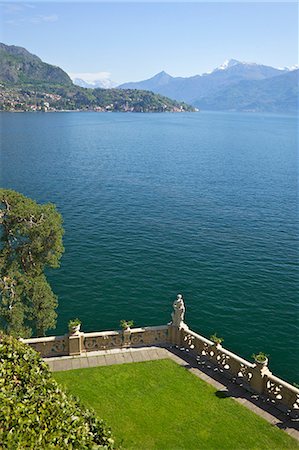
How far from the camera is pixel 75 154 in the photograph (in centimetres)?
11044

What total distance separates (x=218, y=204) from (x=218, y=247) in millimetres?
20546

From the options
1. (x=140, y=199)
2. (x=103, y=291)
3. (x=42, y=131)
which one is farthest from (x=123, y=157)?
(x=103, y=291)

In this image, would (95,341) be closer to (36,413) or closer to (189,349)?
(189,349)

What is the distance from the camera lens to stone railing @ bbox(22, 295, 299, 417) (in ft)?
60.8

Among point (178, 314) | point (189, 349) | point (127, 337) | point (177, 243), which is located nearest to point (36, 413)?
point (127, 337)

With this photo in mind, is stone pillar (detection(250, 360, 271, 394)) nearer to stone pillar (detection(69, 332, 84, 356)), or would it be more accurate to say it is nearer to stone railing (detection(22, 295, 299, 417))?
stone railing (detection(22, 295, 299, 417))

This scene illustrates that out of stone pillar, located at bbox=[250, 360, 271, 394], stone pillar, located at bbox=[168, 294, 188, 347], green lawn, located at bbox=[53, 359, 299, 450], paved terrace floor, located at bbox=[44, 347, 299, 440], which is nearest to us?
green lawn, located at bbox=[53, 359, 299, 450]

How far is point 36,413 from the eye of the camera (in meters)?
7.93

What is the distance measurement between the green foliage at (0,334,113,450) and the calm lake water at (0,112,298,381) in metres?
22.0

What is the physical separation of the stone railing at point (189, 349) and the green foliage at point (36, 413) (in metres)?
12.0

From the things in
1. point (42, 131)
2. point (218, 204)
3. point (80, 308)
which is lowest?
point (80, 308)

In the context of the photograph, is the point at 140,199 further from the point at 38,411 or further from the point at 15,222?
the point at 38,411

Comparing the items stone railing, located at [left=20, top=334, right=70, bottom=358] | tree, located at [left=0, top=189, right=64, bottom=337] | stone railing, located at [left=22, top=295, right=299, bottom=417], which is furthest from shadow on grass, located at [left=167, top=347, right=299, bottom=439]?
tree, located at [left=0, top=189, right=64, bottom=337]

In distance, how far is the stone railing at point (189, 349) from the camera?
18.5 metres
